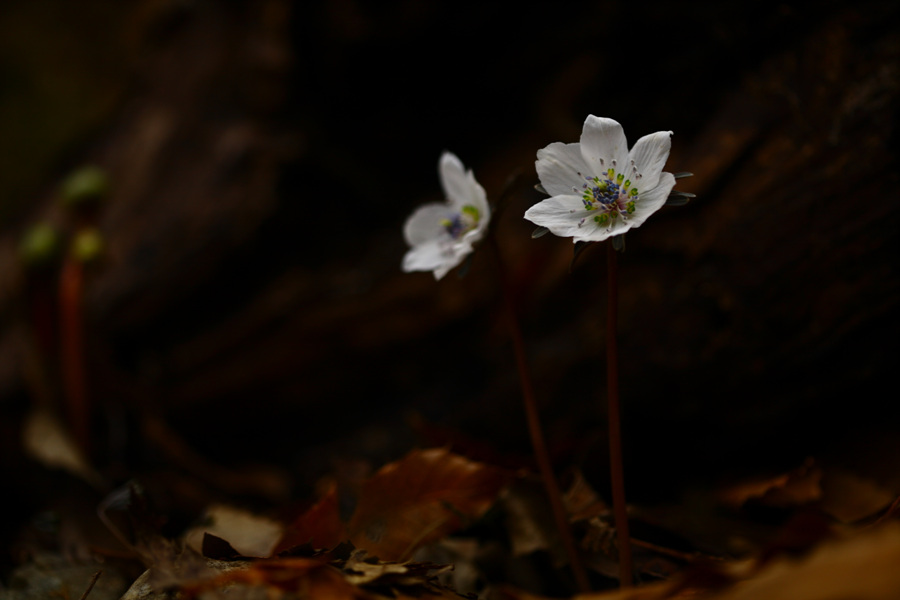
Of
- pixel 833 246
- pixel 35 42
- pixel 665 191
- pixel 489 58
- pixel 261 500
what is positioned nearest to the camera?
pixel 665 191

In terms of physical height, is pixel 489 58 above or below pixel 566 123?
above

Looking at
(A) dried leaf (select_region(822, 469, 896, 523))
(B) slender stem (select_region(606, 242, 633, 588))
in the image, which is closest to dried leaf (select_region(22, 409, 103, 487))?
(B) slender stem (select_region(606, 242, 633, 588))

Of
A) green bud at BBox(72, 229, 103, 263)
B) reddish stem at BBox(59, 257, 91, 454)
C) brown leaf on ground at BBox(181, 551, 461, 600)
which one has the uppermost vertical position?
green bud at BBox(72, 229, 103, 263)

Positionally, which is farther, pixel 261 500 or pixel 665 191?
pixel 261 500

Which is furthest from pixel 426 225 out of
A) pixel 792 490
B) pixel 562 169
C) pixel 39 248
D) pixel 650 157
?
pixel 39 248

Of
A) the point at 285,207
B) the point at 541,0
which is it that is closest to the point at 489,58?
the point at 541,0

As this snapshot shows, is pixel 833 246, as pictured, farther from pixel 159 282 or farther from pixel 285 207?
pixel 159 282

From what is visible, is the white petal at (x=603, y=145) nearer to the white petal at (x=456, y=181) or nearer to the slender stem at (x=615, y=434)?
the slender stem at (x=615, y=434)

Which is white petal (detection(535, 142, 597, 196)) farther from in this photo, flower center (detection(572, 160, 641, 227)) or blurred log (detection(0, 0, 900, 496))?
blurred log (detection(0, 0, 900, 496))
